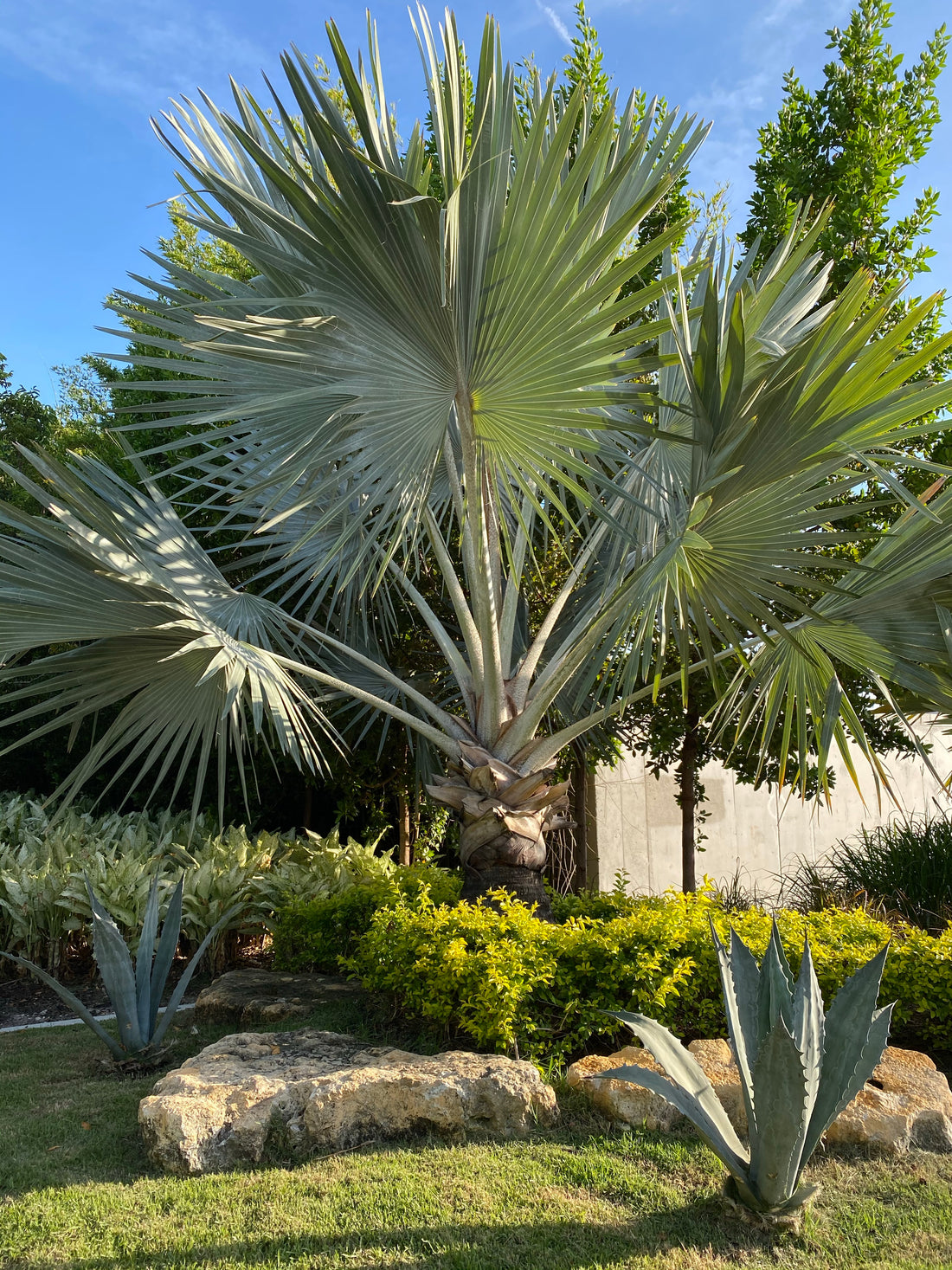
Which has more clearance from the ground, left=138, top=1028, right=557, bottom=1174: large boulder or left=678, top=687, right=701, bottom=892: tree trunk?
left=678, top=687, right=701, bottom=892: tree trunk

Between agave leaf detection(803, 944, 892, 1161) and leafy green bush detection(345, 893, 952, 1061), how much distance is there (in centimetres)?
108

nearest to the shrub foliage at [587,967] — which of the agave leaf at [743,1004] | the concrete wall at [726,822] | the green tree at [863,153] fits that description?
the agave leaf at [743,1004]

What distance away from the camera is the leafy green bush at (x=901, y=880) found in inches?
254


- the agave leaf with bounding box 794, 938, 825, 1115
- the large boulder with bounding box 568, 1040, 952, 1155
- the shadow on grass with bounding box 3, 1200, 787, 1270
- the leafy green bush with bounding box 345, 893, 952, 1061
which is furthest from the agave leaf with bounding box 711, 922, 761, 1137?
the leafy green bush with bounding box 345, 893, 952, 1061

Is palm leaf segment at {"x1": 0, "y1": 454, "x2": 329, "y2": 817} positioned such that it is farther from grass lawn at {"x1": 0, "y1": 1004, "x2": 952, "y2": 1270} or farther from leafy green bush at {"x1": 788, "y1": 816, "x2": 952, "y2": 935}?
leafy green bush at {"x1": 788, "y1": 816, "x2": 952, "y2": 935}

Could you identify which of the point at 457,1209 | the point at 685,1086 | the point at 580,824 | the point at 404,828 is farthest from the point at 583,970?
the point at 580,824

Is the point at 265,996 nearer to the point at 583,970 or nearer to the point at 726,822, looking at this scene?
the point at 583,970

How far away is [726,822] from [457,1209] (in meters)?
8.09

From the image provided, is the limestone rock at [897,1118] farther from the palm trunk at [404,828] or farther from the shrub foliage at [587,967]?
the palm trunk at [404,828]

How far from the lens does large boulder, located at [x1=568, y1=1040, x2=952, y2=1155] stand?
3.41 meters

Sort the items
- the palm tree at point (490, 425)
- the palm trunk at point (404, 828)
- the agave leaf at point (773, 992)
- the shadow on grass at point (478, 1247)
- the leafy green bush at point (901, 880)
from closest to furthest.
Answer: the shadow on grass at point (478, 1247), the agave leaf at point (773, 992), the palm tree at point (490, 425), the leafy green bush at point (901, 880), the palm trunk at point (404, 828)

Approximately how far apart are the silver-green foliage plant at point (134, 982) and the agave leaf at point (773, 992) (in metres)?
2.79

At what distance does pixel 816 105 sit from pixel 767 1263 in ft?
27.2

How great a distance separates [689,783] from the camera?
765cm
